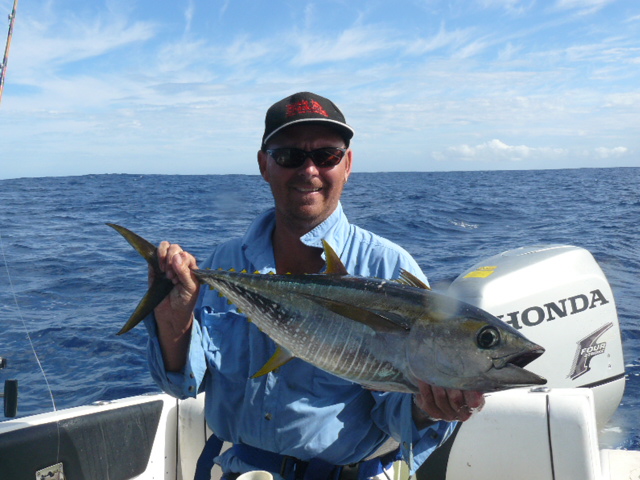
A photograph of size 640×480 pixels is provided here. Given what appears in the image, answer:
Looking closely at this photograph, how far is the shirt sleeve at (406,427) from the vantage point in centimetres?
222

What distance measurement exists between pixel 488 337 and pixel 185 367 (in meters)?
1.38

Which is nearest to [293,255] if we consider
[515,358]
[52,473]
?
[515,358]

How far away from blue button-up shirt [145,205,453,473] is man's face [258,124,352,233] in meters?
0.08

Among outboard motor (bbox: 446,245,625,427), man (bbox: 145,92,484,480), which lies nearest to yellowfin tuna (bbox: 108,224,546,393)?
man (bbox: 145,92,484,480)

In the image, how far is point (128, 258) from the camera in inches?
489

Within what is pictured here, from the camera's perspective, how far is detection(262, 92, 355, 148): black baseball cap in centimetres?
250

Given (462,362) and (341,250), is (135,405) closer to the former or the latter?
(341,250)

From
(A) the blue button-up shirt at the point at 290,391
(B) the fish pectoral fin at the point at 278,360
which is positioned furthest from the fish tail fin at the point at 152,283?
(B) the fish pectoral fin at the point at 278,360

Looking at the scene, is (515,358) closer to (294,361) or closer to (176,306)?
(294,361)

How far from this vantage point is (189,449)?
372cm

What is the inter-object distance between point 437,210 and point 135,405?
20.3m

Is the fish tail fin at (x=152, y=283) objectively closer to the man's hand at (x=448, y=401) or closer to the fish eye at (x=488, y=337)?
the man's hand at (x=448, y=401)

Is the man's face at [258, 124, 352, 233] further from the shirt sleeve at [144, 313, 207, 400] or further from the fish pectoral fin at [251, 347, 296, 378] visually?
the fish pectoral fin at [251, 347, 296, 378]

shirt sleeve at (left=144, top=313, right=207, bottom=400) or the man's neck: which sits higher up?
the man's neck
